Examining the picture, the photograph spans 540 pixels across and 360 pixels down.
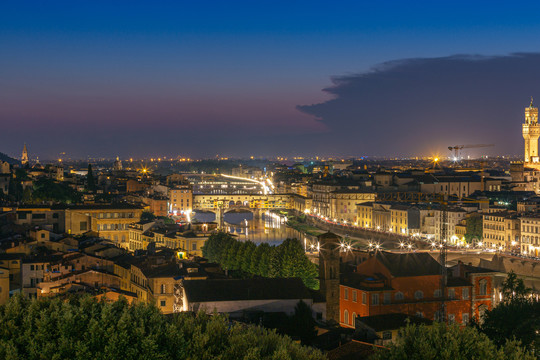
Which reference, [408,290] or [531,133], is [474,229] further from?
[531,133]

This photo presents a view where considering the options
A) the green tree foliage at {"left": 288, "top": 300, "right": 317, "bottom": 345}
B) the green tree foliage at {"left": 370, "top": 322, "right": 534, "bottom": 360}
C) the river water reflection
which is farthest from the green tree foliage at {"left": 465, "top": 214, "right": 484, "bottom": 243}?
the green tree foliage at {"left": 370, "top": 322, "right": 534, "bottom": 360}

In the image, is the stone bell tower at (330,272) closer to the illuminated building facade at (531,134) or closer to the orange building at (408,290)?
the orange building at (408,290)

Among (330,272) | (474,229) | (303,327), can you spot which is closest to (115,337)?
(303,327)

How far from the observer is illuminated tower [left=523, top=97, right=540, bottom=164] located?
5122 centimetres

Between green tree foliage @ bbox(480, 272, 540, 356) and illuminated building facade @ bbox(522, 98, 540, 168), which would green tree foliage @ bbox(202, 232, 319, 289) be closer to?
green tree foliage @ bbox(480, 272, 540, 356)

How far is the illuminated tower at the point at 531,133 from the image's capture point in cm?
5122

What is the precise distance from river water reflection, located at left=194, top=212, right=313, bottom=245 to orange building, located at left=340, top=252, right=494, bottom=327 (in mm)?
14401

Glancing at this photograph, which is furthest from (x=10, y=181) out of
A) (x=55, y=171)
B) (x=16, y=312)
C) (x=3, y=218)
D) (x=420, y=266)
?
(x=16, y=312)

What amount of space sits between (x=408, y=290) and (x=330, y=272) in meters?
1.64

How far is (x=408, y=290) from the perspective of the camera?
1292cm

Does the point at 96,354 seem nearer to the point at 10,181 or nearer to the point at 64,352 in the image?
the point at 64,352

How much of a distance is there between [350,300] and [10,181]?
67.2ft

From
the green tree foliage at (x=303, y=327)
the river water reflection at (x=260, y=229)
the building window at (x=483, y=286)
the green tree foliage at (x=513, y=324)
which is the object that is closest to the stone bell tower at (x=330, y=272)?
the green tree foliage at (x=303, y=327)

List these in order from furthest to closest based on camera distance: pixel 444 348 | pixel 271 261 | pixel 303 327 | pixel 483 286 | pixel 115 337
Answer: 1. pixel 271 261
2. pixel 483 286
3. pixel 303 327
4. pixel 444 348
5. pixel 115 337
